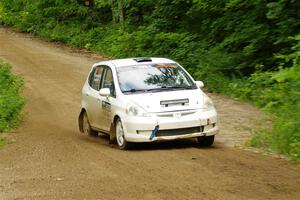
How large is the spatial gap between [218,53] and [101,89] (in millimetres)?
10402

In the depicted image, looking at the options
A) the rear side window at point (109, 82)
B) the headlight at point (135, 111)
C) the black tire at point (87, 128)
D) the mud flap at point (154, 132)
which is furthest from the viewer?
the black tire at point (87, 128)

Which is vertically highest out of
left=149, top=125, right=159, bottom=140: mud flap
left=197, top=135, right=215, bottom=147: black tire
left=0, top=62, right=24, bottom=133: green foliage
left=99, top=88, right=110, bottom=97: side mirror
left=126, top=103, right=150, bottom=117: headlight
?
left=99, top=88, right=110, bottom=97: side mirror

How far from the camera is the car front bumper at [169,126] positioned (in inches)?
→ 466

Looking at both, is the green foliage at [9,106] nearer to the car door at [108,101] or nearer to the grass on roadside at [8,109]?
the grass on roadside at [8,109]

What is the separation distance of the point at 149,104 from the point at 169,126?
0.56 m

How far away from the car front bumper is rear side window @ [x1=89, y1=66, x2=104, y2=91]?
2.46 meters

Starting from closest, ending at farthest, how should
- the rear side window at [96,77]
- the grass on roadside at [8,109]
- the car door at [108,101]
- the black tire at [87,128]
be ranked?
the car door at [108,101] → the rear side window at [96,77] → the black tire at [87,128] → the grass on roadside at [8,109]

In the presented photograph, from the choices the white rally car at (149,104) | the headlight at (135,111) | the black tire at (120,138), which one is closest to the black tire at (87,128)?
the white rally car at (149,104)

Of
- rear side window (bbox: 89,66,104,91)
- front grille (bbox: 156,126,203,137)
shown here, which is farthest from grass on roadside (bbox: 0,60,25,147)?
front grille (bbox: 156,126,203,137)

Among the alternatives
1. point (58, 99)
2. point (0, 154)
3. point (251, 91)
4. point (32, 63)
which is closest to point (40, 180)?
point (0, 154)

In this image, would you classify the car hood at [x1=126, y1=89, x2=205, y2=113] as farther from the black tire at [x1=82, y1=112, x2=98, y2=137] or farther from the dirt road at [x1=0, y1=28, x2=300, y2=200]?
the black tire at [x1=82, y1=112, x2=98, y2=137]

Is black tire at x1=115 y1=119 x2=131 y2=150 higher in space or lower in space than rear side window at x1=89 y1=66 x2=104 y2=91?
lower

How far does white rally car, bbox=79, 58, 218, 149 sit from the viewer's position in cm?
1191

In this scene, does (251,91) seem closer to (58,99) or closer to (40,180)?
(58,99)
